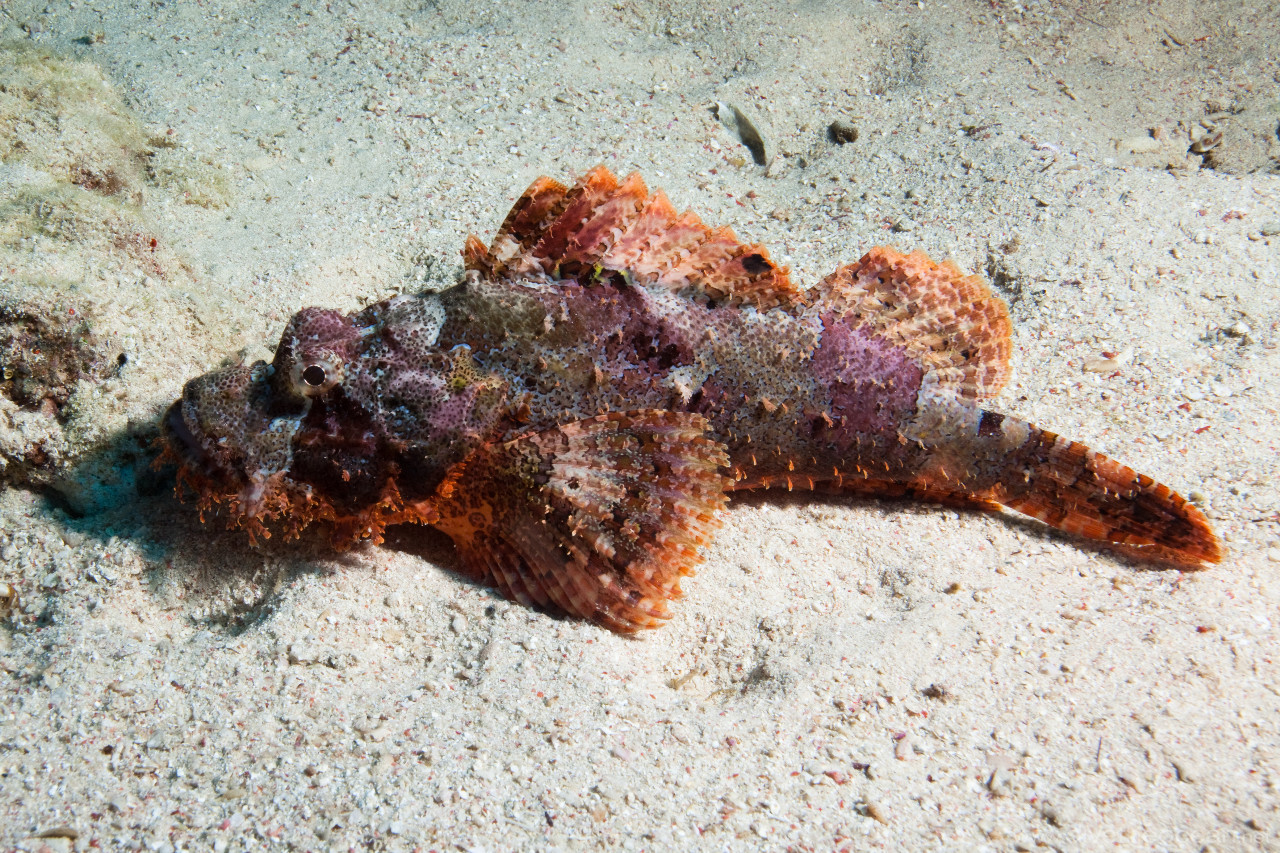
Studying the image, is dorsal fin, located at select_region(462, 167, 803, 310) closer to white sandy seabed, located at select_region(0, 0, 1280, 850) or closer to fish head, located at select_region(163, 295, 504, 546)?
fish head, located at select_region(163, 295, 504, 546)

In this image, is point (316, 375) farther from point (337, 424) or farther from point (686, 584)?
point (686, 584)

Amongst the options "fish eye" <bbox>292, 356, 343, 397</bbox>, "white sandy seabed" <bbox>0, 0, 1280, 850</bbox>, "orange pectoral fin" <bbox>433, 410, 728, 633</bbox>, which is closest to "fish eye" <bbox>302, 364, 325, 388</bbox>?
"fish eye" <bbox>292, 356, 343, 397</bbox>

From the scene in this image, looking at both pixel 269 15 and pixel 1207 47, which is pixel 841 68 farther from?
pixel 269 15

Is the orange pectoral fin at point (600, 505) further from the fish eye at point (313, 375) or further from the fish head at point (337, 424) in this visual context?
the fish eye at point (313, 375)

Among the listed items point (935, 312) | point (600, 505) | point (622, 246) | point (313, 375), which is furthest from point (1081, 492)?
point (313, 375)

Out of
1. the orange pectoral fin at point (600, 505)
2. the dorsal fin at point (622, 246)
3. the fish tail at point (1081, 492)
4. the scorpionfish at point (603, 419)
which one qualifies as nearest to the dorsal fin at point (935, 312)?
the scorpionfish at point (603, 419)

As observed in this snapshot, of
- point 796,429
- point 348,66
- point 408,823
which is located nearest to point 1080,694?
point 796,429

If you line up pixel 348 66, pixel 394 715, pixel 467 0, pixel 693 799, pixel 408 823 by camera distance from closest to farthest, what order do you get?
pixel 408 823, pixel 693 799, pixel 394 715, pixel 348 66, pixel 467 0
